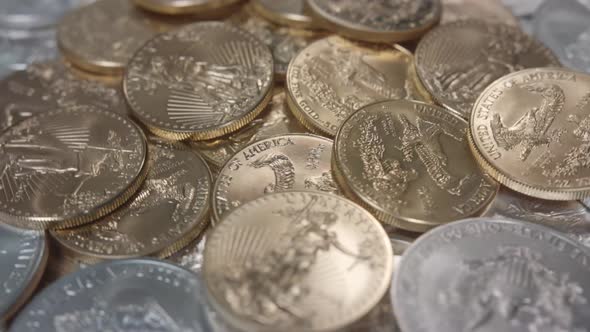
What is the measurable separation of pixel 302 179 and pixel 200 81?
51cm

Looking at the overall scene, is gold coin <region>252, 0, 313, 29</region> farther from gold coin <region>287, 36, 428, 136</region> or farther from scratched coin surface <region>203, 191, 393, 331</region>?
scratched coin surface <region>203, 191, 393, 331</region>

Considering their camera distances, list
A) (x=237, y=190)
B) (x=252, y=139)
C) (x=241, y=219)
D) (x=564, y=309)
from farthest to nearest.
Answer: (x=252, y=139), (x=237, y=190), (x=241, y=219), (x=564, y=309)

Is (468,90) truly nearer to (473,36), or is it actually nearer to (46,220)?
(473,36)

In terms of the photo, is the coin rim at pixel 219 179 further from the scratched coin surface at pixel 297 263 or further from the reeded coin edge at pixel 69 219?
the reeded coin edge at pixel 69 219

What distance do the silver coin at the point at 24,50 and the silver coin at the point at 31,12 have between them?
51 mm

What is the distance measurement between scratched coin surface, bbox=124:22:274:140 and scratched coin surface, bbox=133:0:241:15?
0.14m

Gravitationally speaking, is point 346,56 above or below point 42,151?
above

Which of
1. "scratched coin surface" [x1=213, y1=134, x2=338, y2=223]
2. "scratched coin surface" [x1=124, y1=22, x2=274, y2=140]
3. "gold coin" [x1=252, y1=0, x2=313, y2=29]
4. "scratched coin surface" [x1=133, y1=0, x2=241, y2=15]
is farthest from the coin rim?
"scratched coin surface" [x1=133, y1=0, x2=241, y2=15]

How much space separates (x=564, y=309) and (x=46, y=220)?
4.36 ft

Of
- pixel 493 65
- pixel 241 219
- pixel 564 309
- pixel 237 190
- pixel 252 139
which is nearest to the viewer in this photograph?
pixel 564 309

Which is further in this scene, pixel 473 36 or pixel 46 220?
pixel 473 36

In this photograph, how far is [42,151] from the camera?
170cm

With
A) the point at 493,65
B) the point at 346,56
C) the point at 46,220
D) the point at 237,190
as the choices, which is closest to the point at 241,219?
the point at 237,190

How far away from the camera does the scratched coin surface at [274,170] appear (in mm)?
1599
